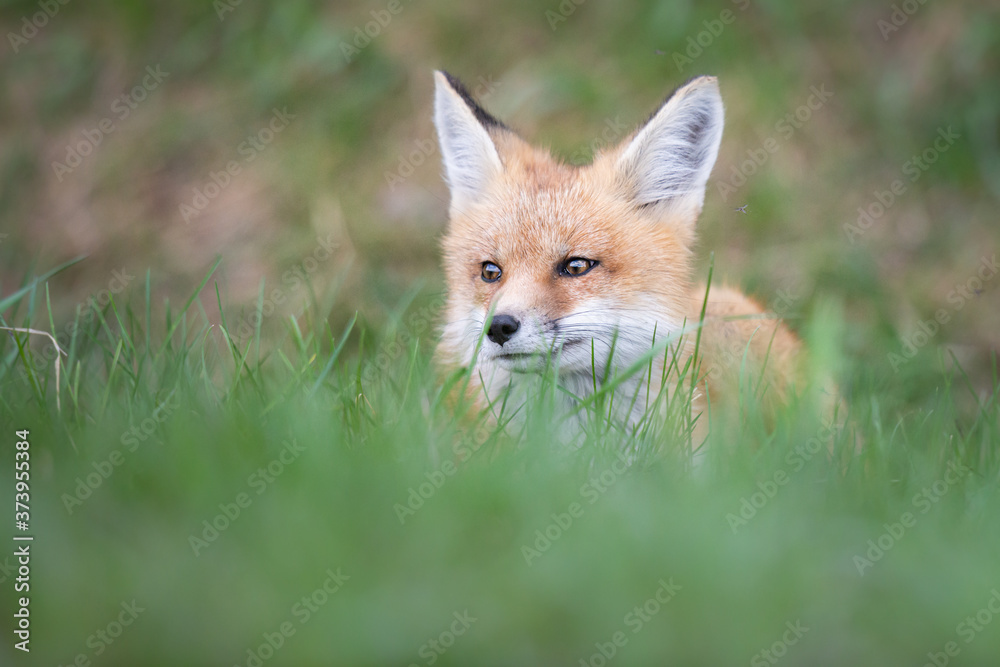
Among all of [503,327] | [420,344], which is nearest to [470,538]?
[503,327]

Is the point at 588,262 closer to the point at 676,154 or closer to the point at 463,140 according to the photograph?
the point at 676,154

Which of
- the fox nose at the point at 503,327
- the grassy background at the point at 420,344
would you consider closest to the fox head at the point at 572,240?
the fox nose at the point at 503,327

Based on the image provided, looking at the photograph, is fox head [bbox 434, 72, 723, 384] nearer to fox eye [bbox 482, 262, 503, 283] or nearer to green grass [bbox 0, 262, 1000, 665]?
fox eye [bbox 482, 262, 503, 283]

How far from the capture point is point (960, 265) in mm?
6328

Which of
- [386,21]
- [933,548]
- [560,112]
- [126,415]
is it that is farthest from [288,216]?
[933,548]

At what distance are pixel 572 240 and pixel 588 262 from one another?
12cm

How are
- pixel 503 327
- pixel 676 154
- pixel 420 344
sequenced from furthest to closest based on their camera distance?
pixel 420 344, pixel 676 154, pixel 503 327

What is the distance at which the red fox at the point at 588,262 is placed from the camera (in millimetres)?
3572

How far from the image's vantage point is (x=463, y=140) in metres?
4.32

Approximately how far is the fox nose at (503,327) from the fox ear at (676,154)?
1.09m

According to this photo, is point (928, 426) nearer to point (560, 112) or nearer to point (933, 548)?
point (933, 548)

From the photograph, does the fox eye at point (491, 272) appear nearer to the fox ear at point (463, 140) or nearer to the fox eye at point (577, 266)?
the fox eye at point (577, 266)

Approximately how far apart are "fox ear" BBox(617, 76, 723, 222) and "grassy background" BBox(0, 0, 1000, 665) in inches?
38.1

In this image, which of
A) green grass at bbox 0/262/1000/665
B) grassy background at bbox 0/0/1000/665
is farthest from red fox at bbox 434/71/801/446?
green grass at bbox 0/262/1000/665
